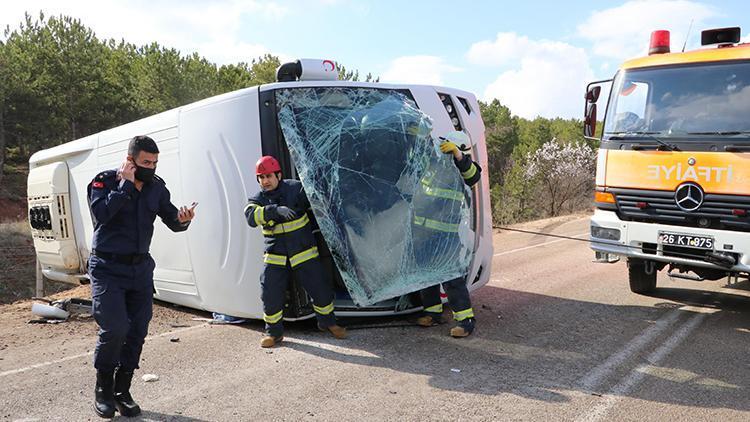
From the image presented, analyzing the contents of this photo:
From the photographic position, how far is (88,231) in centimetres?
716

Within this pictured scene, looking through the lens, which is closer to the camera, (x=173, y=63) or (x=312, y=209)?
(x=312, y=209)

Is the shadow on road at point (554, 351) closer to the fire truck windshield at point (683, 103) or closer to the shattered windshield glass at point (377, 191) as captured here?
the shattered windshield glass at point (377, 191)

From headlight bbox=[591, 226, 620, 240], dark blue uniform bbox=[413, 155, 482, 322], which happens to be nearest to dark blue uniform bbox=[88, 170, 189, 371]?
dark blue uniform bbox=[413, 155, 482, 322]

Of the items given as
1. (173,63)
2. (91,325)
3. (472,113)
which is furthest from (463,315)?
(173,63)

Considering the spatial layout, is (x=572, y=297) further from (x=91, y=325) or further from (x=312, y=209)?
(x=91, y=325)

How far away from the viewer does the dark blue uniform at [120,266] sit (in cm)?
335

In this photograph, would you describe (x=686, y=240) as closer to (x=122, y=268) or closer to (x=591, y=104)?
(x=591, y=104)

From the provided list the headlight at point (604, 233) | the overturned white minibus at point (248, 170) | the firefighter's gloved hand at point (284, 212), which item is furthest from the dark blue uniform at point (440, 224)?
the headlight at point (604, 233)

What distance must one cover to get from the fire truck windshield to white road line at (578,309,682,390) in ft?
5.82

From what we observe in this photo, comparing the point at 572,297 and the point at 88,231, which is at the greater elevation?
the point at 88,231

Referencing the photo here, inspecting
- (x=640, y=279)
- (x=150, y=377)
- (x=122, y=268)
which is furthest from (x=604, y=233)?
(x=122, y=268)

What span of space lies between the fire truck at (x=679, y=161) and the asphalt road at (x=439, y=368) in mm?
741

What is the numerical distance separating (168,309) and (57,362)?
183 centimetres

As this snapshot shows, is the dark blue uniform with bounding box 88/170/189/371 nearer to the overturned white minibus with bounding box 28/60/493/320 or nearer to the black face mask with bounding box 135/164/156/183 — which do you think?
the black face mask with bounding box 135/164/156/183
